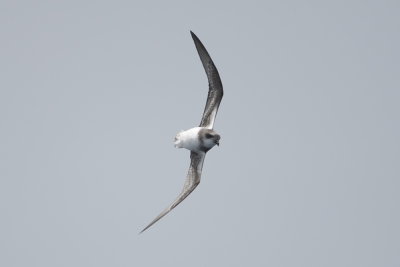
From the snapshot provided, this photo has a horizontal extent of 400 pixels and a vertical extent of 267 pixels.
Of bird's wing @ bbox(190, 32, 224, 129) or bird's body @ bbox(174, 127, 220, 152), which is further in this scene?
bird's wing @ bbox(190, 32, 224, 129)

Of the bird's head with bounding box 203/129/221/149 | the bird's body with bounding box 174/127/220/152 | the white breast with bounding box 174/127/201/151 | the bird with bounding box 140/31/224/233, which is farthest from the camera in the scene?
the white breast with bounding box 174/127/201/151

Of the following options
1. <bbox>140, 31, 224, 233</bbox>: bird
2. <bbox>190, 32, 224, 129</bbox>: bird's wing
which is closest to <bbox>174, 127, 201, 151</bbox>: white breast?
<bbox>140, 31, 224, 233</bbox>: bird

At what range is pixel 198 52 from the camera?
76.5ft

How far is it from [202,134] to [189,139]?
0.82 meters

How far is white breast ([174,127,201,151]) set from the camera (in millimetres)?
22969

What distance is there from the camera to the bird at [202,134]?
74.0 feet

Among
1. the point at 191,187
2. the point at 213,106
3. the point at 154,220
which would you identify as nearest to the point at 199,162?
the point at 191,187

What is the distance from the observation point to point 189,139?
75.7 ft

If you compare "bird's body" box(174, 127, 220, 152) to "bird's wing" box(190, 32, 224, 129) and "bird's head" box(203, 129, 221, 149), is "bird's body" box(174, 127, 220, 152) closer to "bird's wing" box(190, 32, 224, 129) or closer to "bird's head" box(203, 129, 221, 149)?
"bird's head" box(203, 129, 221, 149)

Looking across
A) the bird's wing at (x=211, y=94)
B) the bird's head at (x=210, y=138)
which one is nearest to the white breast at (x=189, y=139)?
the bird's head at (x=210, y=138)

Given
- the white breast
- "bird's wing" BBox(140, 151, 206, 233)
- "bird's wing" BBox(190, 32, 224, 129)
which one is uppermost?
"bird's wing" BBox(190, 32, 224, 129)

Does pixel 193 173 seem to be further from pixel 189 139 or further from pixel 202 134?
pixel 202 134

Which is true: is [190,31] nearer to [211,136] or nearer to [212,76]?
[212,76]

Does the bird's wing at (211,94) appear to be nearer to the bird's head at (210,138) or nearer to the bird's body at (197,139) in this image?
the bird's body at (197,139)
